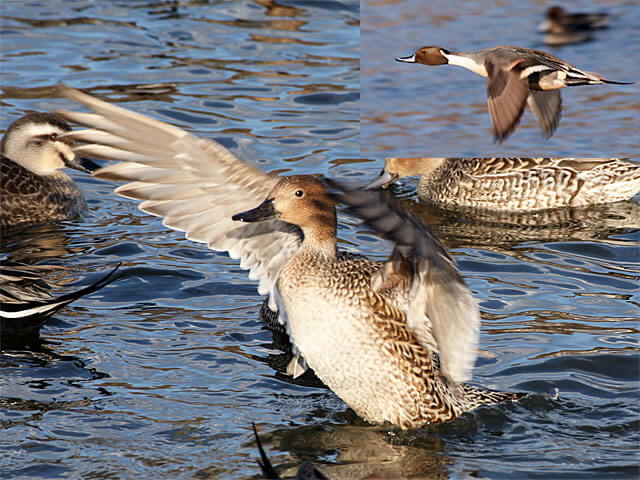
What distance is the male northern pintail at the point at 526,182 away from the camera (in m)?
9.23

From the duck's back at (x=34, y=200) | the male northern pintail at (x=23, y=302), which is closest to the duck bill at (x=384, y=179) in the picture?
the duck's back at (x=34, y=200)

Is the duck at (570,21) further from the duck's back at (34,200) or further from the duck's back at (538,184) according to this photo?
the duck's back at (34,200)

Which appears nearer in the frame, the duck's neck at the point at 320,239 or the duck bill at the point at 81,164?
the duck's neck at the point at 320,239

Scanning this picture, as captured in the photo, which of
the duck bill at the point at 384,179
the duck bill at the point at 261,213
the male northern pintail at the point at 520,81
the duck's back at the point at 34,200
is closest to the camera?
the duck bill at the point at 261,213

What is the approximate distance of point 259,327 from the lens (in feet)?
21.6

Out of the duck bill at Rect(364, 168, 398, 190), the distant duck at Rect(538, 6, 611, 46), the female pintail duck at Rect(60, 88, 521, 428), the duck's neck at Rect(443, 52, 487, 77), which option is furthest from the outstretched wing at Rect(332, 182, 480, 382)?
the distant duck at Rect(538, 6, 611, 46)

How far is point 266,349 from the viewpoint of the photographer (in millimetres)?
Answer: 6293

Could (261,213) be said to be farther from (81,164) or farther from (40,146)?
(40,146)

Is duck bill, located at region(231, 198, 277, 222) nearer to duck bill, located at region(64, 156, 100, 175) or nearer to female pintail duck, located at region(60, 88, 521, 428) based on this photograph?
female pintail duck, located at region(60, 88, 521, 428)

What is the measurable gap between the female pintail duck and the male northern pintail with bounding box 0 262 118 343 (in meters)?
0.87

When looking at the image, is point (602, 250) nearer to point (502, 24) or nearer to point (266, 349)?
point (266, 349)

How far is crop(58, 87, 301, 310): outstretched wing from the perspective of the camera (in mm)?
5504

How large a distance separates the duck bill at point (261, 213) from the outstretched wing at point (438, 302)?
0.59m

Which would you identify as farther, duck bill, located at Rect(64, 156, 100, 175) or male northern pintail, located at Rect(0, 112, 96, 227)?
duck bill, located at Rect(64, 156, 100, 175)
